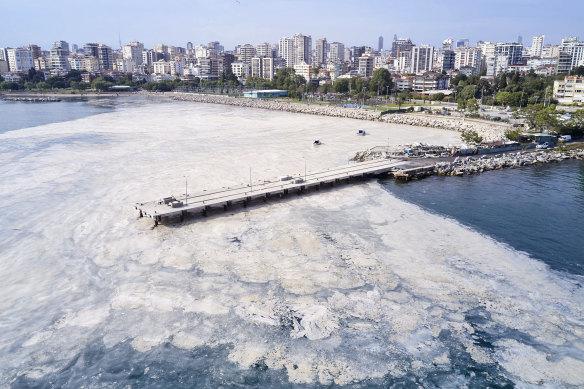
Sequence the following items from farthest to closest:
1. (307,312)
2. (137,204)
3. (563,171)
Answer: (563,171) → (137,204) → (307,312)

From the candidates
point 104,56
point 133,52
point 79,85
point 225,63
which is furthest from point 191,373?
point 133,52

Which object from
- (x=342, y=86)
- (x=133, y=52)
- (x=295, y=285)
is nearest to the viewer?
(x=295, y=285)

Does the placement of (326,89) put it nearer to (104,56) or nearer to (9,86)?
(9,86)

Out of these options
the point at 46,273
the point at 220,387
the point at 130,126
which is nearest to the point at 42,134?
the point at 130,126

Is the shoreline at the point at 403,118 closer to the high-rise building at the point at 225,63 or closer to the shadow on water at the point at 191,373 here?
the shadow on water at the point at 191,373

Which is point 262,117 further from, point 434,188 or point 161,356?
point 161,356

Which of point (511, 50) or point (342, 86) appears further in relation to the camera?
point (511, 50)
